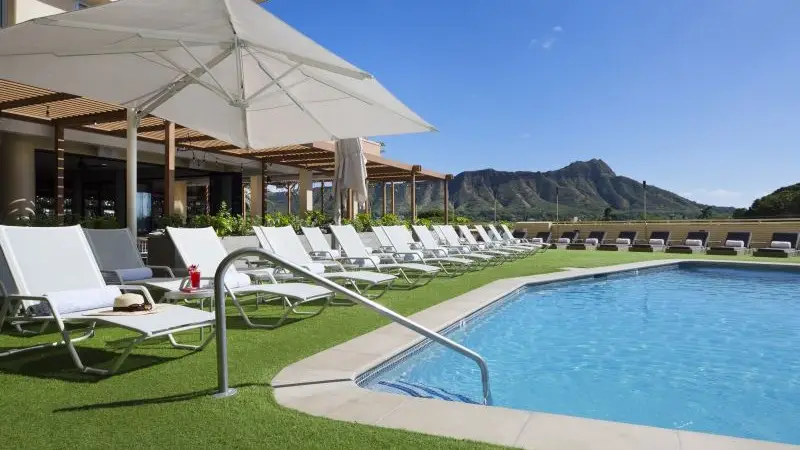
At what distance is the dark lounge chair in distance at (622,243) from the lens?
66.0ft

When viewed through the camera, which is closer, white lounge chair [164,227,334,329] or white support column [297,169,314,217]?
white lounge chair [164,227,334,329]

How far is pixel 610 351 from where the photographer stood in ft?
17.0

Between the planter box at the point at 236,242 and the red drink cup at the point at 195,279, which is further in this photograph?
the planter box at the point at 236,242

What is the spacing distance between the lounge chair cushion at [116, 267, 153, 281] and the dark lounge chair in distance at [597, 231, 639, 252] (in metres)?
17.6

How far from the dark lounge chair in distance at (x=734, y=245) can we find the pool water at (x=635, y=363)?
1019 centimetres

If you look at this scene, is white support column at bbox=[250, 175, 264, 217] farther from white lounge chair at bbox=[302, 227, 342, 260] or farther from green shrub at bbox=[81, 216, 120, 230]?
white lounge chair at bbox=[302, 227, 342, 260]

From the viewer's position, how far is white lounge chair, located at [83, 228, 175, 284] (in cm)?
608

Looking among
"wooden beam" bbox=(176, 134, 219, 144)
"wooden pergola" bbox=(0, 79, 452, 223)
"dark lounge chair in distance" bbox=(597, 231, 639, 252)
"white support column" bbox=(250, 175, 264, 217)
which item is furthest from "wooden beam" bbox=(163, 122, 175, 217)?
"dark lounge chair in distance" bbox=(597, 231, 639, 252)

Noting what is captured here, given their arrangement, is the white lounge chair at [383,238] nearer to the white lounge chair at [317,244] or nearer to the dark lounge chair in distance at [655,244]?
the white lounge chair at [317,244]

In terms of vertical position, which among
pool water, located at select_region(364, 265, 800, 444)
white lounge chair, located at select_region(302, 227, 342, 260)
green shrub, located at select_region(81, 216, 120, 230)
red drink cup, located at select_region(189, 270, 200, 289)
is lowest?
pool water, located at select_region(364, 265, 800, 444)

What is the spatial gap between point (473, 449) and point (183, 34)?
4172 mm

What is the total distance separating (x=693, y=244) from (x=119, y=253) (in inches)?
727

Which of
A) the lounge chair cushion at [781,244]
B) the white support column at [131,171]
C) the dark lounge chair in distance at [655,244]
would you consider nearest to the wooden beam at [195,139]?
the white support column at [131,171]

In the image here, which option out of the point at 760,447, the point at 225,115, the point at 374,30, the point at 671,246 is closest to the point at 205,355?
the point at 760,447
